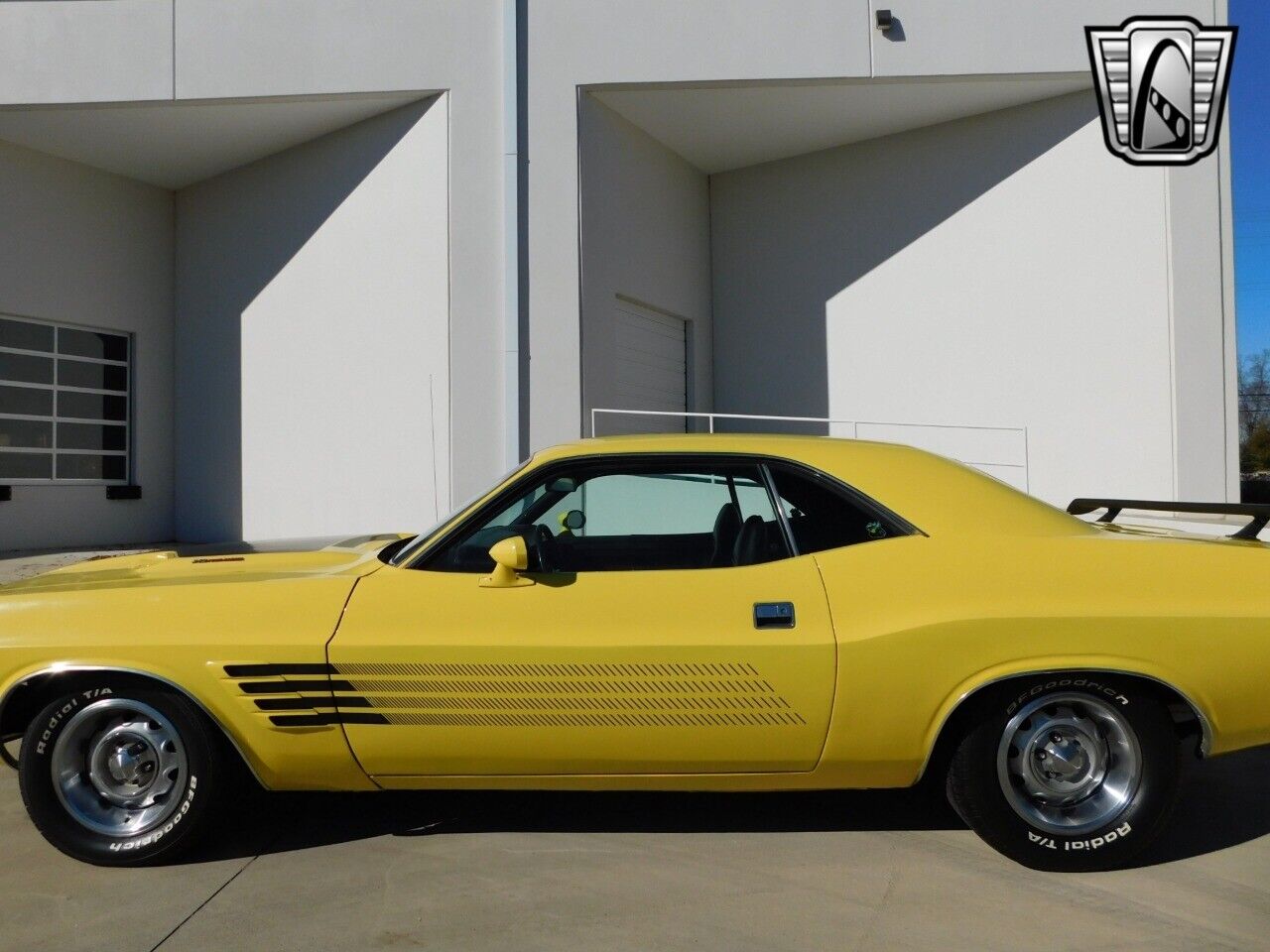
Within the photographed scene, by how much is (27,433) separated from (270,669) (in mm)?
11137

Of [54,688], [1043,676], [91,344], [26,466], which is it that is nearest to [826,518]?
[1043,676]

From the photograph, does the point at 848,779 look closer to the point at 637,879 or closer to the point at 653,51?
the point at 637,879

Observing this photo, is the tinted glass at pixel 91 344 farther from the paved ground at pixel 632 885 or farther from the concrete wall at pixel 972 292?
the paved ground at pixel 632 885

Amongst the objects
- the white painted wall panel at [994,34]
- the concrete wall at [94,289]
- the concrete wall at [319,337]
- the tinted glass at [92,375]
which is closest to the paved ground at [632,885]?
the concrete wall at [319,337]

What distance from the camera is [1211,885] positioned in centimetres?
337

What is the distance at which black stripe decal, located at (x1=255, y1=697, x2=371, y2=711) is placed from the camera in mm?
3479

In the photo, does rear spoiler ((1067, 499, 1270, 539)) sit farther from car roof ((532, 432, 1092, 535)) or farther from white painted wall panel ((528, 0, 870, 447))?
white painted wall panel ((528, 0, 870, 447))

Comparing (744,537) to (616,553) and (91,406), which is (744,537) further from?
(91,406)

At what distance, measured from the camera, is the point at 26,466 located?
41.8 feet

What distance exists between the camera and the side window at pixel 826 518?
3.62m

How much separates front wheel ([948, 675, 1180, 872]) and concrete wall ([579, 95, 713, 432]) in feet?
27.1

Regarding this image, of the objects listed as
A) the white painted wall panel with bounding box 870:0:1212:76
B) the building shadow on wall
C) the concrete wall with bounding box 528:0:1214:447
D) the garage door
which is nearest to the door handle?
the concrete wall with bounding box 528:0:1214:447

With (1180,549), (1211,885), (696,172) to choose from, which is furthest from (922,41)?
(1211,885)

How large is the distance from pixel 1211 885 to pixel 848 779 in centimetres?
114
